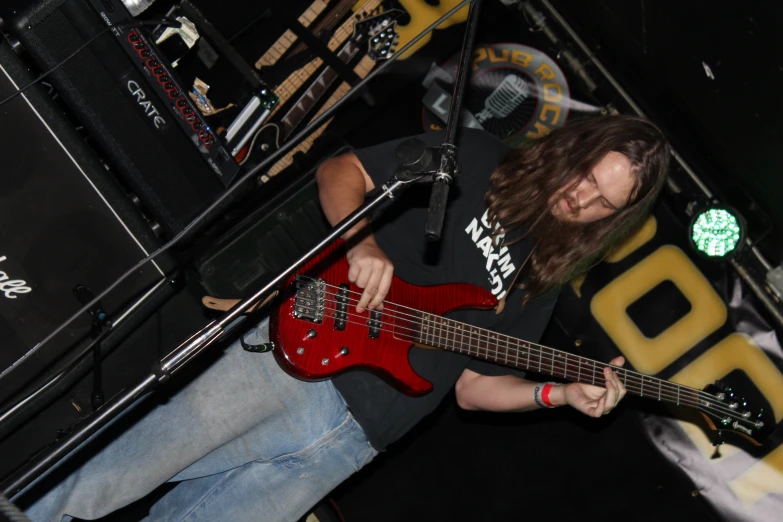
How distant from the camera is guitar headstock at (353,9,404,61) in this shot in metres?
3.51

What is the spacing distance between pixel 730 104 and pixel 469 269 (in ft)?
4.58

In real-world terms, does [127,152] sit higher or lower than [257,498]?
higher

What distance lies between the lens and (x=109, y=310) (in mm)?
2414

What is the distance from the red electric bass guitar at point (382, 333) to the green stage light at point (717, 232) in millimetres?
947

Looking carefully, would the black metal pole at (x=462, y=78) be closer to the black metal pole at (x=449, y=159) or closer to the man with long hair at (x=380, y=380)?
the black metal pole at (x=449, y=159)

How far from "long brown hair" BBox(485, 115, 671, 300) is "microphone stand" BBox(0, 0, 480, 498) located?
2.60 ft

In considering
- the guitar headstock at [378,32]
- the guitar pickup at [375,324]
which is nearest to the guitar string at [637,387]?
the guitar pickup at [375,324]

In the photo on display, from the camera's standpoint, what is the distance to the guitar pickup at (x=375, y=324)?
2.14 meters

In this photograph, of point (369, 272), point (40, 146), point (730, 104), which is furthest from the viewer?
point (730, 104)

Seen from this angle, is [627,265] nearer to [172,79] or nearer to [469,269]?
[469,269]

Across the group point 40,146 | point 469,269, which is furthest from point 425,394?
point 40,146

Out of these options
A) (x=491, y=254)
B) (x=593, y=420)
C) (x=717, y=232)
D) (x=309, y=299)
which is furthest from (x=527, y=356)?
(x=717, y=232)

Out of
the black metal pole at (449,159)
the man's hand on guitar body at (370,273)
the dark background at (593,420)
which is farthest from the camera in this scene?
the dark background at (593,420)

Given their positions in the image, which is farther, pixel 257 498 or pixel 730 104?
pixel 730 104
